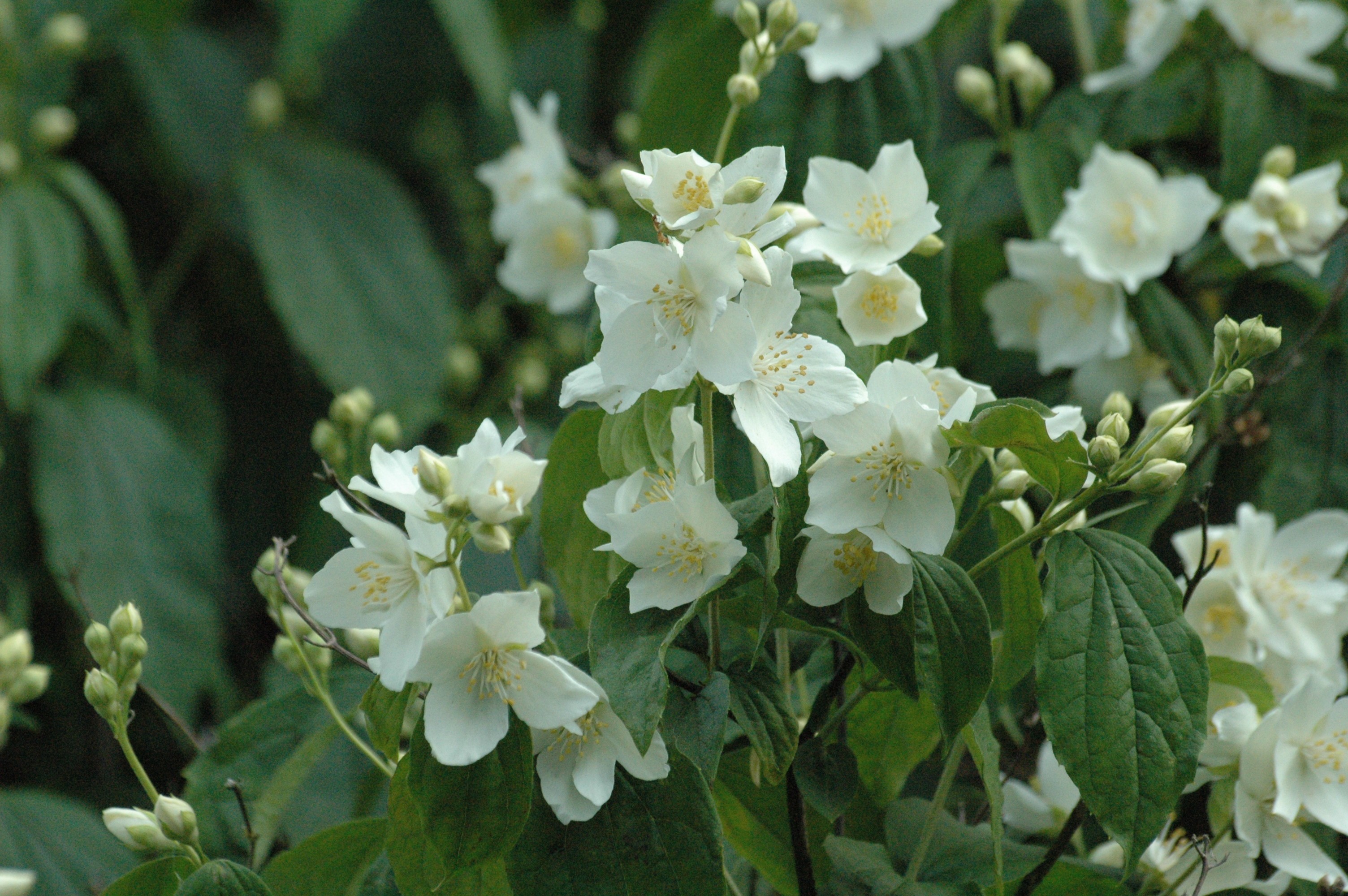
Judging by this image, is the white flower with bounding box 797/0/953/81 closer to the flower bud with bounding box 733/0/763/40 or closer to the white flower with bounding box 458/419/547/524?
the flower bud with bounding box 733/0/763/40

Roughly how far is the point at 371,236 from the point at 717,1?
0.71 metres

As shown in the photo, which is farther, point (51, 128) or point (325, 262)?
point (325, 262)

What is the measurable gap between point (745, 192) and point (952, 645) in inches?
9.6

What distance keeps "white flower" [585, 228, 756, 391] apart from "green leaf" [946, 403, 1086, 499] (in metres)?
0.11

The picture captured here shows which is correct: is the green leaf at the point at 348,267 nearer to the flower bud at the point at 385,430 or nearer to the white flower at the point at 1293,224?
the flower bud at the point at 385,430

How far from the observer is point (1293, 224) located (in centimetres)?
101

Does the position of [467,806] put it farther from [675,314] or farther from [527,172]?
[527,172]

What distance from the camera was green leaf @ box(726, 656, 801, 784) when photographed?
59cm

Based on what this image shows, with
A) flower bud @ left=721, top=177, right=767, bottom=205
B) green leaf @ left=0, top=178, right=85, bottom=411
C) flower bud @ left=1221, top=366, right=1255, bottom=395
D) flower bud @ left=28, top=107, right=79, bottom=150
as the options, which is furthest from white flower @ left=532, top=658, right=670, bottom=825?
flower bud @ left=28, top=107, right=79, bottom=150

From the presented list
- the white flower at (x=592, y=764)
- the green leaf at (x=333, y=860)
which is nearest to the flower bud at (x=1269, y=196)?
the white flower at (x=592, y=764)

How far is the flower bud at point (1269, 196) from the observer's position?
3.30 ft

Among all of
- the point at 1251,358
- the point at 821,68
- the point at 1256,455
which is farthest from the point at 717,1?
the point at 1251,358

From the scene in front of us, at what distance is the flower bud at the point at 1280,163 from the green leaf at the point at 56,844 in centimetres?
122

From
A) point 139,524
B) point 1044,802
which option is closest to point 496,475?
point 1044,802
